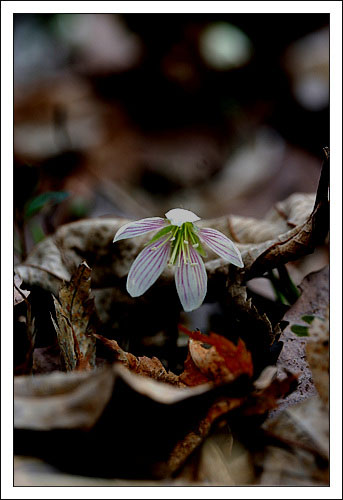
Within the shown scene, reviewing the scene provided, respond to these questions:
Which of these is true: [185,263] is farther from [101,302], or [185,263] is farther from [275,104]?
[275,104]

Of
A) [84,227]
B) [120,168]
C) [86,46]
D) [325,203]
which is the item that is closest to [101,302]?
[84,227]

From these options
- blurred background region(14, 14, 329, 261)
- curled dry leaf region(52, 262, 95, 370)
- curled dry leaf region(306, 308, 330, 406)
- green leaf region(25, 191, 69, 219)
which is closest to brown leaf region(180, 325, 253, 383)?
curled dry leaf region(306, 308, 330, 406)

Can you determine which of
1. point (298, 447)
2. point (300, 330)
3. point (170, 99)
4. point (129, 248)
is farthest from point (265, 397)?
point (170, 99)

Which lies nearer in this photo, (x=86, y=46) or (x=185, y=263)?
(x=185, y=263)

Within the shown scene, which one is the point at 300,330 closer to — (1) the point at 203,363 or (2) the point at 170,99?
(1) the point at 203,363

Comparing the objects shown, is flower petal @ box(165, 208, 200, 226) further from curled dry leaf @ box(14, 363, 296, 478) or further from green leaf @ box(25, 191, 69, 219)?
green leaf @ box(25, 191, 69, 219)
